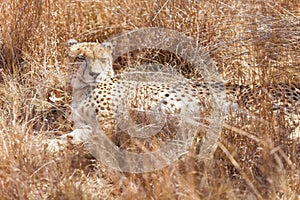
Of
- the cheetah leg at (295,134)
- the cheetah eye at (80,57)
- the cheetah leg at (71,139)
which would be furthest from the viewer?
the cheetah eye at (80,57)

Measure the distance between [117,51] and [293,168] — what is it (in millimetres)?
1629

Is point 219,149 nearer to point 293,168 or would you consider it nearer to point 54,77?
point 293,168

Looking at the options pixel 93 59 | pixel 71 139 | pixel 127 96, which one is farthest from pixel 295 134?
pixel 93 59

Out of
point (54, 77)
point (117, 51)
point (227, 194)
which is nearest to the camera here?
point (227, 194)

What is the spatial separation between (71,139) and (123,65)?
35.2 inches

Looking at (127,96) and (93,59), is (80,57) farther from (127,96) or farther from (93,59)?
(127,96)

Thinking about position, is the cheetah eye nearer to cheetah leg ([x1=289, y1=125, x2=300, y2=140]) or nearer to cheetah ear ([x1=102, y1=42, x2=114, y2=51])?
cheetah ear ([x1=102, y1=42, x2=114, y2=51])

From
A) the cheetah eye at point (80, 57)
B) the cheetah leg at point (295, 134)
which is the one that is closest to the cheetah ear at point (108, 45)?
the cheetah eye at point (80, 57)

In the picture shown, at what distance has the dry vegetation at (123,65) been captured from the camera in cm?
233

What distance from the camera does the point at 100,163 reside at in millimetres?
2723

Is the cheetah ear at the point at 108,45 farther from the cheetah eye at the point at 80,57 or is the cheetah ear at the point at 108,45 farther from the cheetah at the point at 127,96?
the cheetah eye at the point at 80,57

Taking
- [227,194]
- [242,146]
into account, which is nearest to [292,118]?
[242,146]

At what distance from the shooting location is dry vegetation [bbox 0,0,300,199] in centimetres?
233

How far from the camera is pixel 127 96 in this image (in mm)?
3160
